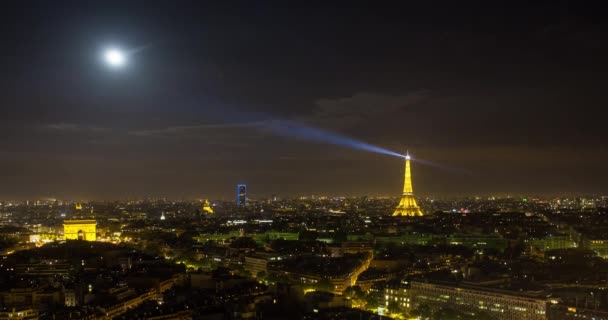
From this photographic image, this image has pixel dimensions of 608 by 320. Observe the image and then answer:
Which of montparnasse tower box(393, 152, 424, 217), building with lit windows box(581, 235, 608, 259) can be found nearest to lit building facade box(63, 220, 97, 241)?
montparnasse tower box(393, 152, 424, 217)

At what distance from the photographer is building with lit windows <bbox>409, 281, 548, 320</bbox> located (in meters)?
18.5

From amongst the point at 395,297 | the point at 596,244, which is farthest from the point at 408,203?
the point at 395,297

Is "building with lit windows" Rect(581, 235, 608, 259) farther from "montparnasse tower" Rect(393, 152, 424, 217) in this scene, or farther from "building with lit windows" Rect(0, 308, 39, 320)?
"building with lit windows" Rect(0, 308, 39, 320)

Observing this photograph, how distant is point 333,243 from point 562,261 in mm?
13402

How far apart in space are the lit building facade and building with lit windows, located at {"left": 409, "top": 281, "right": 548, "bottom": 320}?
31892 millimetres

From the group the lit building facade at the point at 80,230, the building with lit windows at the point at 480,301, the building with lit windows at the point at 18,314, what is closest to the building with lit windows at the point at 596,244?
the building with lit windows at the point at 480,301

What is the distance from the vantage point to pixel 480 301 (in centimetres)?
1977

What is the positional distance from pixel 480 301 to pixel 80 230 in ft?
115

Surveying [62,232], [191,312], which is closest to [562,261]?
[191,312]

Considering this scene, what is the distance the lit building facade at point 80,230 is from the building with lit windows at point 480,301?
31892mm

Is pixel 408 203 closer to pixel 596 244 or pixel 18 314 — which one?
pixel 596 244

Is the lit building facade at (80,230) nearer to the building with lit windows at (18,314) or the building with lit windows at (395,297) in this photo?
the building with lit windows at (18,314)

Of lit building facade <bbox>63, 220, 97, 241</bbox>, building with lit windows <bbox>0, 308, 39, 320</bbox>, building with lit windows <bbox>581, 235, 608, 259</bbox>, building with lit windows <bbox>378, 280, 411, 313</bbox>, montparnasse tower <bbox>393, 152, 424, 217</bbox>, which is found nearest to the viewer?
building with lit windows <bbox>0, 308, 39, 320</bbox>

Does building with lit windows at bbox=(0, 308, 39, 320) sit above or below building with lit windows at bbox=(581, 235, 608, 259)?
below
